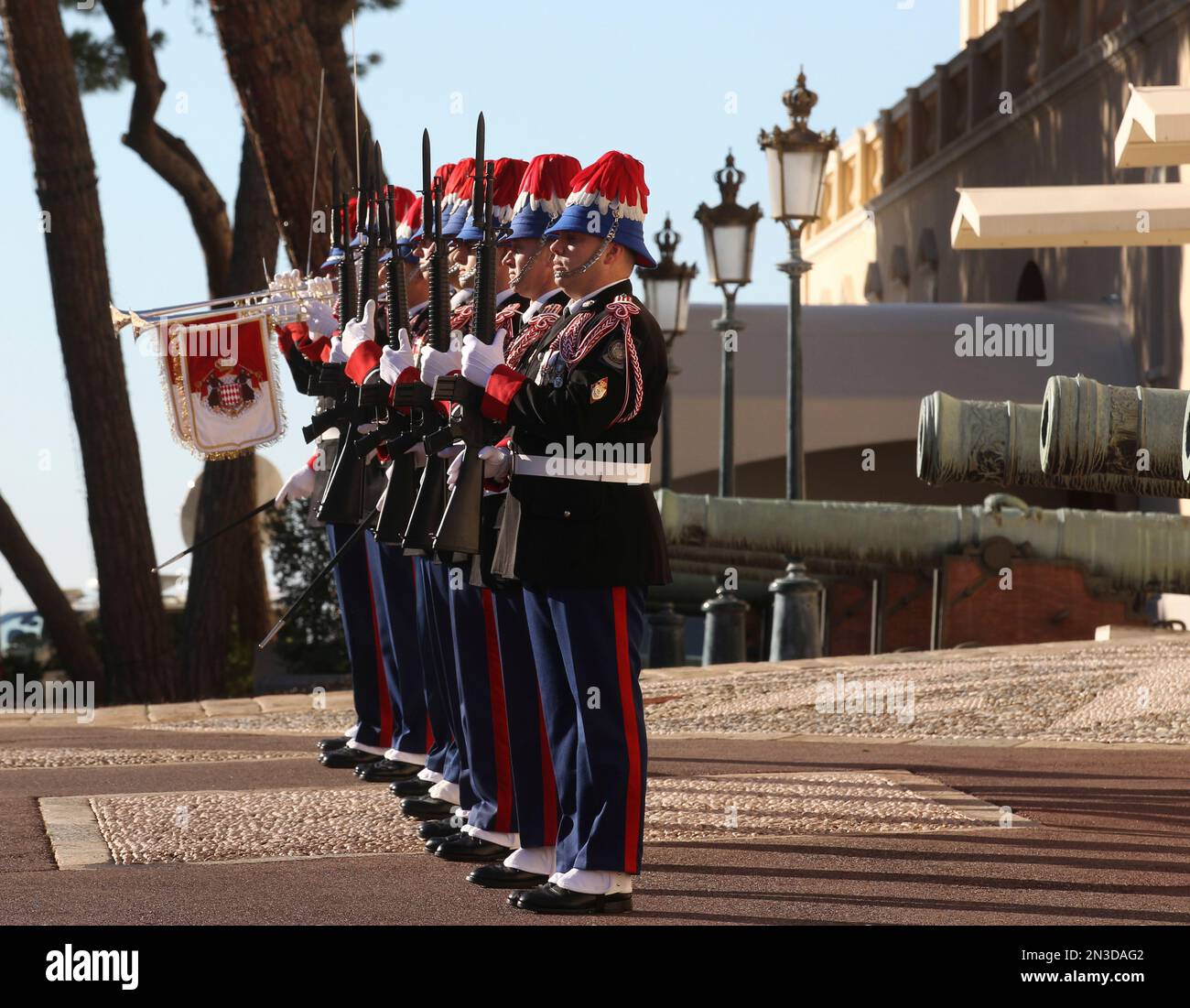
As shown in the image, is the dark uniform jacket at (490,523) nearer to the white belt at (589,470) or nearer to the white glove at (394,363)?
the white belt at (589,470)

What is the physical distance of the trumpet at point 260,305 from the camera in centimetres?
869

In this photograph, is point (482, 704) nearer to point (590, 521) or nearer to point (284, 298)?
point (590, 521)

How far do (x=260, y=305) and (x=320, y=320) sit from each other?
40.2 inches

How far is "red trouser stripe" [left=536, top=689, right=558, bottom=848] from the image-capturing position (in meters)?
6.16

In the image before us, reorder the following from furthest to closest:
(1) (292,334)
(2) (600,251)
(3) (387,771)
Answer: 1. (1) (292,334)
2. (3) (387,771)
3. (2) (600,251)

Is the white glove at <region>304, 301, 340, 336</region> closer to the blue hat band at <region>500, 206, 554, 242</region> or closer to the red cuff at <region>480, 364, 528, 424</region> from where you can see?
the blue hat band at <region>500, 206, 554, 242</region>

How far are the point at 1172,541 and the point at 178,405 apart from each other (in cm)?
872

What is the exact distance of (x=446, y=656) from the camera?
7059mm

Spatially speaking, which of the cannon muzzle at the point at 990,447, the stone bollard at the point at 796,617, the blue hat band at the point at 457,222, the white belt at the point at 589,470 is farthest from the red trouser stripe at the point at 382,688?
the stone bollard at the point at 796,617

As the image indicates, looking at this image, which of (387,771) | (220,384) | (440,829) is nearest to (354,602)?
Result: (387,771)

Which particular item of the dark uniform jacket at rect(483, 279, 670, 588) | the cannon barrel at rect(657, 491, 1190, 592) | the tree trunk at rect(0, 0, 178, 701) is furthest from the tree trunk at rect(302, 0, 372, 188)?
the dark uniform jacket at rect(483, 279, 670, 588)
